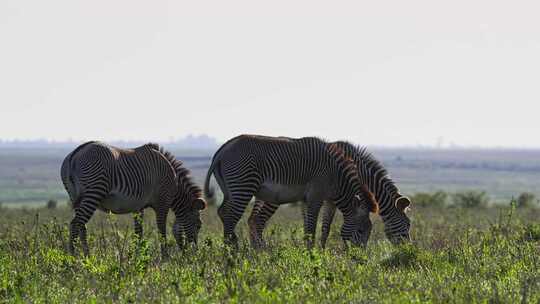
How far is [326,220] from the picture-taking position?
15.6m

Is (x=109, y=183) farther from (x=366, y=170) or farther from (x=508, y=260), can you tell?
(x=508, y=260)

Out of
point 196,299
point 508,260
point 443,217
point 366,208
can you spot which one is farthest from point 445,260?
point 443,217

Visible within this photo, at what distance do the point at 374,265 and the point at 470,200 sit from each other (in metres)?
25.8

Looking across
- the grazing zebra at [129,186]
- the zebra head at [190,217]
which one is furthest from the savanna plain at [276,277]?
the zebra head at [190,217]

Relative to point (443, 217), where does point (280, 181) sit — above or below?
above

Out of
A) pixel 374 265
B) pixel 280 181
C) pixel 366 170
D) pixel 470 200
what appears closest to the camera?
pixel 374 265

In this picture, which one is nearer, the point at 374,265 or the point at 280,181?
the point at 374,265

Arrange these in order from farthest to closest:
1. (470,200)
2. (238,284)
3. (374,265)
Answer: (470,200)
(374,265)
(238,284)

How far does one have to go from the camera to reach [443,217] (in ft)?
86.5

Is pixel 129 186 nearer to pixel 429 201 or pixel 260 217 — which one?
pixel 260 217

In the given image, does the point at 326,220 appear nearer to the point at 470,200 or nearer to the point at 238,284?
the point at 238,284

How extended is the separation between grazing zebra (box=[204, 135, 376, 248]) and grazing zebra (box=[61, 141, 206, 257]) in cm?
70

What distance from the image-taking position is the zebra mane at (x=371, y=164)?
1578 cm

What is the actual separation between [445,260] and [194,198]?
207 inches
